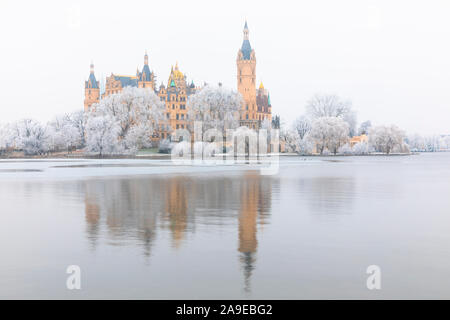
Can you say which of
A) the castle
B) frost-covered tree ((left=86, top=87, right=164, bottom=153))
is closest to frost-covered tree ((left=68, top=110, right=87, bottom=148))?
the castle

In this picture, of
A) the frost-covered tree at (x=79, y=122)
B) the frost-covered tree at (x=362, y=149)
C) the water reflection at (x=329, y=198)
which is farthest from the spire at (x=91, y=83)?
the water reflection at (x=329, y=198)

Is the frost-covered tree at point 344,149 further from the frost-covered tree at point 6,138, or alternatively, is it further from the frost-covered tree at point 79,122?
the frost-covered tree at point 6,138

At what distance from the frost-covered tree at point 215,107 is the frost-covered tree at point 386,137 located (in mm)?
42497

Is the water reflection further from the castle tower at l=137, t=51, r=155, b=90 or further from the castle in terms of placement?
the castle tower at l=137, t=51, r=155, b=90

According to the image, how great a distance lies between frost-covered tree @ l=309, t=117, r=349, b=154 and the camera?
121250 millimetres

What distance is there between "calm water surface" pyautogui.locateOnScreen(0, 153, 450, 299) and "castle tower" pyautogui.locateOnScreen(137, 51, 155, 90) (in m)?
141

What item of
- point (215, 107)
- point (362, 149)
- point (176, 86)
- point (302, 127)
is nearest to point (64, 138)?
point (215, 107)

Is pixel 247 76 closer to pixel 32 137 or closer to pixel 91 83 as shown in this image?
pixel 91 83

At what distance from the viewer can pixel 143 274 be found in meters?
11.0

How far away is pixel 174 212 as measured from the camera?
2112 centimetres

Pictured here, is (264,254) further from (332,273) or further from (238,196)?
(238,196)

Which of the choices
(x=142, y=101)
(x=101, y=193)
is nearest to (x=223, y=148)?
(x=142, y=101)

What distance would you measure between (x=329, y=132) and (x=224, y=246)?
110 m
